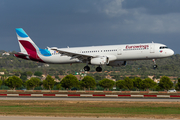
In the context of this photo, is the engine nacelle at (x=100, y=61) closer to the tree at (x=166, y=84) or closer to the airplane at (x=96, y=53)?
the airplane at (x=96, y=53)

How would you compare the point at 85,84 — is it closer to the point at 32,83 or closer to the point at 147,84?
the point at 32,83

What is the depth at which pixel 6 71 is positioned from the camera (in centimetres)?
15738

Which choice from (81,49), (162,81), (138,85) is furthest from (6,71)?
(81,49)

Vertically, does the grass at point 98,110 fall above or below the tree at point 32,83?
below

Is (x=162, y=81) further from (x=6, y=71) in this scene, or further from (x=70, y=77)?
(x=6, y=71)

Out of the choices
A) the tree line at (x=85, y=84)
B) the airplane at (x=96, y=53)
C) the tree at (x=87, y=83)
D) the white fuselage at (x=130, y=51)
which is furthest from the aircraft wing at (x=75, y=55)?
the tree at (x=87, y=83)

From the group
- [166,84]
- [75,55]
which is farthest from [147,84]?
[75,55]

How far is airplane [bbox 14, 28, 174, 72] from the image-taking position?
54.7m

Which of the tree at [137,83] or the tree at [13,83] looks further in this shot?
the tree at [137,83]

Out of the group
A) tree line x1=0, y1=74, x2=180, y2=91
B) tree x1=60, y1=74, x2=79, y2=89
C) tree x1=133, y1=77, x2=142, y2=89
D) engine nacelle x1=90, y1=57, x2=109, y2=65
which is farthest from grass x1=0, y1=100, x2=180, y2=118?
tree x1=133, y1=77, x2=142, y2=89

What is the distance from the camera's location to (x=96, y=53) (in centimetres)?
5884

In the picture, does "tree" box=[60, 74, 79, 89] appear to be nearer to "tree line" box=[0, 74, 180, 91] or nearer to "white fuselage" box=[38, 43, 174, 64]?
"tree line" box=[0, 74, 180, 91]

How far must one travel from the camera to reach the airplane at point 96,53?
54.7m

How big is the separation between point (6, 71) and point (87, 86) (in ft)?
161
